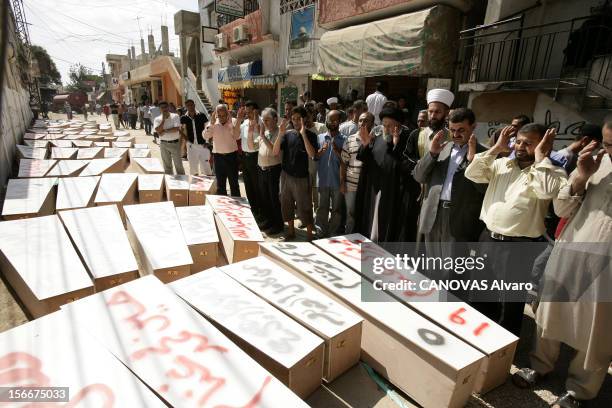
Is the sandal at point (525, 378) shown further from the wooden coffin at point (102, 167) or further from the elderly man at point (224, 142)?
the wooden coffin at point (102, 167)

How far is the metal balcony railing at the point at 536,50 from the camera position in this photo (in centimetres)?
501

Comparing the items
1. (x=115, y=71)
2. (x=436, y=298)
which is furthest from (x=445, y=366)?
(x=115, y=71)

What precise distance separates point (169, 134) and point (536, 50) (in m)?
6.79

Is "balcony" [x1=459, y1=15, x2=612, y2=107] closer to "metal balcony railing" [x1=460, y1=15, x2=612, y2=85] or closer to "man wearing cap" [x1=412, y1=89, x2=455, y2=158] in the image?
"metal balcony railing" [x1=460, y1=15, x2=612, y2=85]

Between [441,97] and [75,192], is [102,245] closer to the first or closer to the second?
[75,192]

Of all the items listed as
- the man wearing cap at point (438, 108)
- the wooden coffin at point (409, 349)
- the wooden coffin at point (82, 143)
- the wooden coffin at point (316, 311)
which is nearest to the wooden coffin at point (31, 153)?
the wooden coffin at point (82, 143)

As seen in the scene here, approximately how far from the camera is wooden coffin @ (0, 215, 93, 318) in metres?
2.50

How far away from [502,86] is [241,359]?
19.8ft

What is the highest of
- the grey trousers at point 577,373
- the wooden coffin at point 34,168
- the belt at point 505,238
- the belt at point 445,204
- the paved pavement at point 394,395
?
the belt at point 445,204

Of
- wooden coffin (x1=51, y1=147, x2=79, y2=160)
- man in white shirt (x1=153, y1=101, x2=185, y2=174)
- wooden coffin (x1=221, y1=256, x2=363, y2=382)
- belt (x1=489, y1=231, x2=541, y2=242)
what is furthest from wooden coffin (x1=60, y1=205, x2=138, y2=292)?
wooden coffin (x1=51, y1=147, x2=79, y2=160)

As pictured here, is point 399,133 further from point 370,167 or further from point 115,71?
point 115,71

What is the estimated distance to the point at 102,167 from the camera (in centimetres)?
644

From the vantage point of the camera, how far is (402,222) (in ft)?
12.0

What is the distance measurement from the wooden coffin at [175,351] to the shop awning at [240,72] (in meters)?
14.1
